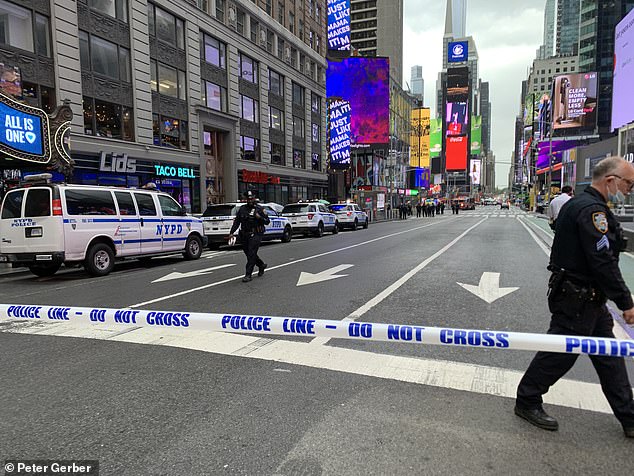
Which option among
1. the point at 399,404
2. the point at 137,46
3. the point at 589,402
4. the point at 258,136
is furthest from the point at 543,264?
the point at 258,136

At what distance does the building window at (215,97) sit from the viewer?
2934 centimetres

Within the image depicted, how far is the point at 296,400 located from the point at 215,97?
29.9 metres

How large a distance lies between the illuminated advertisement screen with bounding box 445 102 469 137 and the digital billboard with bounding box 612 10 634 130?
16905cm

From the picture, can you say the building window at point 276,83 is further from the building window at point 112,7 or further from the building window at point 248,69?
the building window at point 112,7

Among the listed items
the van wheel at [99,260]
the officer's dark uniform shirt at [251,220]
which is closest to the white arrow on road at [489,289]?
the officer's dark uniform shirt at [251,220]

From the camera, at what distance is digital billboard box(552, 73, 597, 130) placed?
7306 centimetres

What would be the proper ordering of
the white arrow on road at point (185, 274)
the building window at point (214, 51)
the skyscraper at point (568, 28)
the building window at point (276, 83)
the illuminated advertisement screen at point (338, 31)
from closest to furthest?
the white arrow on road at point (185, 274) < the building window at point (214, 51) < the building window at point (276, 83) < the illuminated advertisement screen at point (338, 31) < the skyscraper at point (568, 28)

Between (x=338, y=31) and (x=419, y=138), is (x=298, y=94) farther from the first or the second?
(x=419, y=138)

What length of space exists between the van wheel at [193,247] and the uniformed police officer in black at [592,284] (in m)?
11.6

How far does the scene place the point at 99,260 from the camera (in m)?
10.3

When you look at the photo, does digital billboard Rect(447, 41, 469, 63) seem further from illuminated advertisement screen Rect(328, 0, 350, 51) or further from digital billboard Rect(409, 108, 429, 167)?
illuminated advertisement screen Rect(328, 0, 350, 51)

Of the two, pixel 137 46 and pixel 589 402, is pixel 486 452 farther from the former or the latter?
pixel 137 46

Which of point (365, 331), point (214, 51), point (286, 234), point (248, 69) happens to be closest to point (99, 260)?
point (365, 331)

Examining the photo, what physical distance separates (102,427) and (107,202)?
28.6 ft
